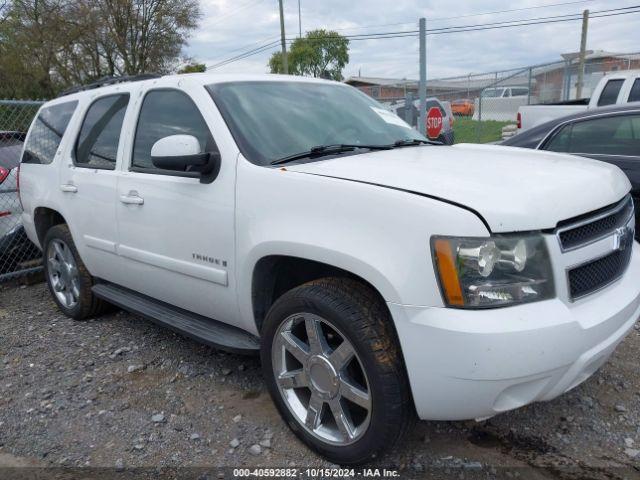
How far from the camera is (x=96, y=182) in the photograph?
3945 millimetres

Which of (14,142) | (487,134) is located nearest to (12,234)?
(14,142)

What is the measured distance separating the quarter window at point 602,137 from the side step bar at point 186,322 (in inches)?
138

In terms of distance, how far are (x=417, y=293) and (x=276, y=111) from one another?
159 centimetres

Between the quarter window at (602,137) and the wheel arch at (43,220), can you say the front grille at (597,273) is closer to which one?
the quarter window at (602,137)

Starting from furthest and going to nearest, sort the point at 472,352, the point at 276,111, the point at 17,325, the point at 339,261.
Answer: the point at 17,325 < the point at 276,111 < the point at 339,261 < the point at 472,352

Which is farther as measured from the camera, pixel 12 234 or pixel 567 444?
pixel 12 234

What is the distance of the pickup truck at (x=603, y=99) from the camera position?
26.2 feet

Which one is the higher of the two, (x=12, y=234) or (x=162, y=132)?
(x=162, y=132)

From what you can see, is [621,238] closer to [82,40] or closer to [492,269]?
[492,269]

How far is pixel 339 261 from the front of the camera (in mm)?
2385

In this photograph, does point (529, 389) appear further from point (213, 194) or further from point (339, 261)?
point (213, 194)

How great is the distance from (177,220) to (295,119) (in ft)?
2.91

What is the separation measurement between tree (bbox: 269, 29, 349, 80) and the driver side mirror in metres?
63.6

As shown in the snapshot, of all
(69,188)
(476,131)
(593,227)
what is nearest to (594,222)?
(593,227)
